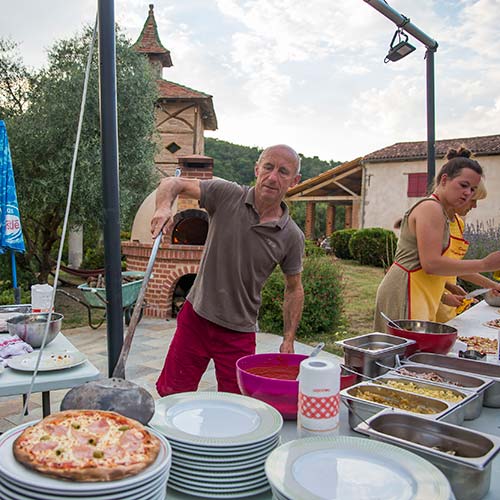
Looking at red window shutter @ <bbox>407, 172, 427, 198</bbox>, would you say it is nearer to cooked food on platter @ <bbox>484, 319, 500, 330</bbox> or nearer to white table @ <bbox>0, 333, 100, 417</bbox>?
cooked food on platter @ <bbox>484, 319, 500, 330</bbox>

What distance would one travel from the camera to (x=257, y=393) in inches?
59.2

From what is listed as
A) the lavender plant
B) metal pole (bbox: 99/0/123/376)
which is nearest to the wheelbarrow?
metal pole (bbox: 99/0/123/376)

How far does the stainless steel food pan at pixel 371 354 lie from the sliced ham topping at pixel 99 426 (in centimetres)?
110

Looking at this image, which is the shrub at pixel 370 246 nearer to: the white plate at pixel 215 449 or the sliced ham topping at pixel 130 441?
the white plate at pixel 215 449

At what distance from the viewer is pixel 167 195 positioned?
2.16 meters

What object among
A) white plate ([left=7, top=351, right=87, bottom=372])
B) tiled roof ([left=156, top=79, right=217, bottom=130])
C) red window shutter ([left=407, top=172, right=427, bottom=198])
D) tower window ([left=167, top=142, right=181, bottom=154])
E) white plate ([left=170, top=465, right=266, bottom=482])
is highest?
tiled roof ([left=156, top=79, right=217, bottom=130])

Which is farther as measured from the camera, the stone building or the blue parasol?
the stone building

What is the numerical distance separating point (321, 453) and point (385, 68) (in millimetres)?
5453

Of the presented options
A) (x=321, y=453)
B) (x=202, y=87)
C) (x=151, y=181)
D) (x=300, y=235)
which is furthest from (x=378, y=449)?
(x=202, y=87)

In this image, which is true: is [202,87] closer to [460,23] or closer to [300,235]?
[460,23]

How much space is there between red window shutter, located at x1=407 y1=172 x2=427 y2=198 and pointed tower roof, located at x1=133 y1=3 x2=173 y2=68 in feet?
40.6

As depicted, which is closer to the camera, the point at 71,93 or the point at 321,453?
the point at 321,453

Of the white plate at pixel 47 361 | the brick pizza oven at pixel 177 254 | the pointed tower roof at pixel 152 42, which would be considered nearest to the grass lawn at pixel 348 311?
the brick pizza oven at pixel 177 254

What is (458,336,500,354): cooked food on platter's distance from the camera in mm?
2429
